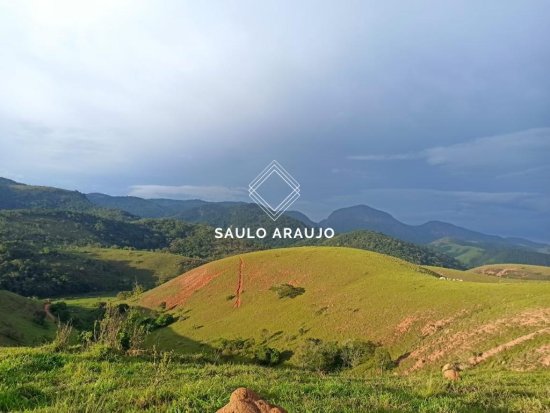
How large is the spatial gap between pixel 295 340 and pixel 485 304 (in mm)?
24162

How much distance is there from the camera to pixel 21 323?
257ft

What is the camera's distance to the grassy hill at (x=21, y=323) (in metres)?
62.3

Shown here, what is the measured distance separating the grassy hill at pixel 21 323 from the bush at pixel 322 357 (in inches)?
1468

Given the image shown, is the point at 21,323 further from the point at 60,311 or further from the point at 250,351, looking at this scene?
the point at 250,351

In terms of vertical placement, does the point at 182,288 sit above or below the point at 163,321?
above

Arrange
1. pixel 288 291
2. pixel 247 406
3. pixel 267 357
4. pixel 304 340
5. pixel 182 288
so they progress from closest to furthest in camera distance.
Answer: pixel 247 406, pixel 267 357, pixel 304 340, pixel 288 291, pixel 182 288

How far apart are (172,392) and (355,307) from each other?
5381 centimetres

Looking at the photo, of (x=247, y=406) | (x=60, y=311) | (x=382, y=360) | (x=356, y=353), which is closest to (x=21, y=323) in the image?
(x=60, y=311)

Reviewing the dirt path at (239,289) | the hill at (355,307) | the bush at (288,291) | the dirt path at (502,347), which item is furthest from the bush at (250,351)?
the dirt path at (502,347)

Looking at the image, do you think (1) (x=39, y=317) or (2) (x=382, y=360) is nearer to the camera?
(2) (x=382, y=360)

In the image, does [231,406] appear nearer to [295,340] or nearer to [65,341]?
[65,341]

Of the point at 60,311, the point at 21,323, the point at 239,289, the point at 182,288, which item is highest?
the point at 239,289

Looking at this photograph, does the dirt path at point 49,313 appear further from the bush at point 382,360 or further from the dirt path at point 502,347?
the dirt path at point 502,347

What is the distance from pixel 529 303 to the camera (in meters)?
40.5
